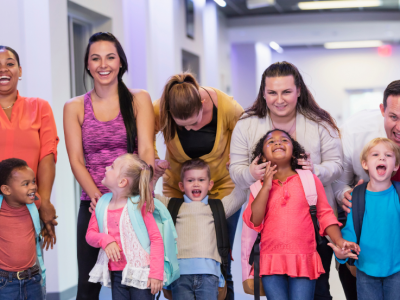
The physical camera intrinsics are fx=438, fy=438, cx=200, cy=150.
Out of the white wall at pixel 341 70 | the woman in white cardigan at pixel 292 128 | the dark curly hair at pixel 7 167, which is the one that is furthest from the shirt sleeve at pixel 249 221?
the white wall at pixel 341 70

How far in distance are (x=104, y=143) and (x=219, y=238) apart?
86 cm

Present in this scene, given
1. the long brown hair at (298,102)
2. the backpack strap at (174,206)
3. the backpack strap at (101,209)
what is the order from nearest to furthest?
the backpack strap at (101,209) → the long brown hair at (298,102) → the backpack strap at (174,206)

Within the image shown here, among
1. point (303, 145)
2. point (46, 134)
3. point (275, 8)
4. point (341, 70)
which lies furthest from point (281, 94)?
point (341, 70)

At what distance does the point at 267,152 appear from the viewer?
225 centimetres

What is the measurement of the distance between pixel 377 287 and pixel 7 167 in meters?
1.90

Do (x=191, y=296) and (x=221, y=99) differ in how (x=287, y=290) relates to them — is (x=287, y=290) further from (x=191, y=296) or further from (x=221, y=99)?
(x=221, y=99)

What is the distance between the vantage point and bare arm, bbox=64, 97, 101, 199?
221 cm

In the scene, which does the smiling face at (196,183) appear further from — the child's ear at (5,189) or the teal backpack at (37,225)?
the child's ear at (5,189)

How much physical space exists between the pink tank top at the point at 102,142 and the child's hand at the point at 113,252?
0.33 meters

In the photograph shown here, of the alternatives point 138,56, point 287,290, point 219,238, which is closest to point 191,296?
point 219,238

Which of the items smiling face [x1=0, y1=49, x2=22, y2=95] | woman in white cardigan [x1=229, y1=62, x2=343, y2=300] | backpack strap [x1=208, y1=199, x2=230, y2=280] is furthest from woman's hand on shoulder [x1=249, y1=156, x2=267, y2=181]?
smiling face [x1=0, y1=49, x2=22, y2=95]

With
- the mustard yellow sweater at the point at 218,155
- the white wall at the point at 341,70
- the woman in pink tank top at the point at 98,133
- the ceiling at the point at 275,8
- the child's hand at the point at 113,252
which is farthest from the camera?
the white wall at the point at 341,70

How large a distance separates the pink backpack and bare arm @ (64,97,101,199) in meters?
0.80

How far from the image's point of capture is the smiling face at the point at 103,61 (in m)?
2.25
